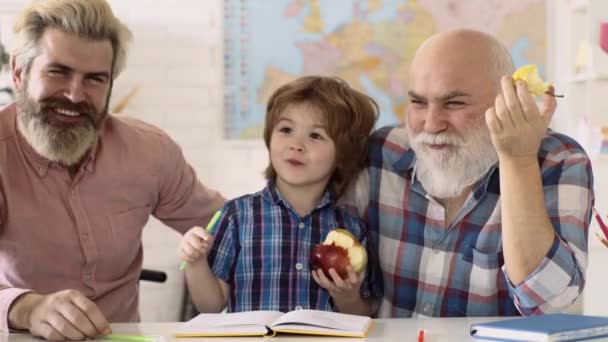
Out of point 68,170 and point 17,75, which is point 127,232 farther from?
point 17,75

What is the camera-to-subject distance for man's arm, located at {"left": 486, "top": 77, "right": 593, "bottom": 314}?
5.87 ft

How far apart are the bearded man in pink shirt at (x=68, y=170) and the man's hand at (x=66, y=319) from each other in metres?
0.45

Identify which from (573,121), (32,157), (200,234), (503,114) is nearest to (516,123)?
(503,114)

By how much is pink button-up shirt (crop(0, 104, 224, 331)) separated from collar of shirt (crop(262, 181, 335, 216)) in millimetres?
324

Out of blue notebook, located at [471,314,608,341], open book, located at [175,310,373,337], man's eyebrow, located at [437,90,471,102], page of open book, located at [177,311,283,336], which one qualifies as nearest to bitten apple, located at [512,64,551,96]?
man's eyebrow, located at [437,90,471,102]

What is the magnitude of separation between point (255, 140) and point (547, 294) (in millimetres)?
2288

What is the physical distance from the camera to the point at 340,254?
6.63 feet

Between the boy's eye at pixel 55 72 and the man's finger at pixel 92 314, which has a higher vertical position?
the boy's eye at pixel 55 72

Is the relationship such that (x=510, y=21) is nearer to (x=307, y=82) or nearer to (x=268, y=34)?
(x=268, y=34)

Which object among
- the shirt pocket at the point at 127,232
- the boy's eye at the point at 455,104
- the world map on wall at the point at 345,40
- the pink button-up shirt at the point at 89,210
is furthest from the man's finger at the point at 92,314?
the world map on wall at the point at 345,40

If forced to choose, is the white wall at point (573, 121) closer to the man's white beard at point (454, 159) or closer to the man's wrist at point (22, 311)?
the man's white beard at point (454, 159)

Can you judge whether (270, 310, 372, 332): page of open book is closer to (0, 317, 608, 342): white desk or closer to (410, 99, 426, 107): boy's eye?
(0, 317, 608, 342): white desk

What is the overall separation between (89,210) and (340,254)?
66cm

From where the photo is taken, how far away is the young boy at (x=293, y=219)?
2.15m
